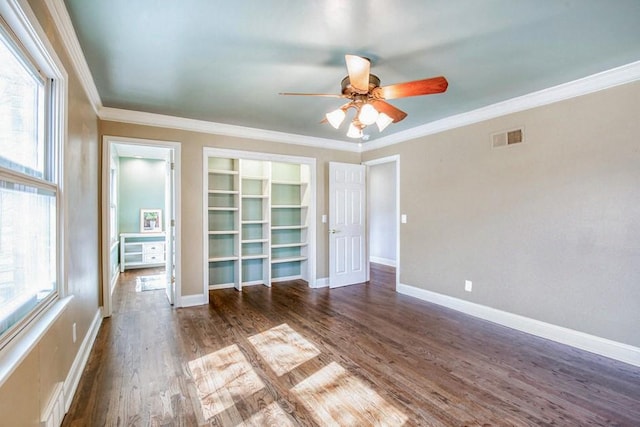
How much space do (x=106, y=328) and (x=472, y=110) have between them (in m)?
4.91

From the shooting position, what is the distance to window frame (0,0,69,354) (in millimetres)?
1273

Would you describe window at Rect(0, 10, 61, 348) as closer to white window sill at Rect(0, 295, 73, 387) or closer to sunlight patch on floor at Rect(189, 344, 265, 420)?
white window sill at Rect(0, 295, 73, 387)

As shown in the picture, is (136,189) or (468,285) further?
(136,189)

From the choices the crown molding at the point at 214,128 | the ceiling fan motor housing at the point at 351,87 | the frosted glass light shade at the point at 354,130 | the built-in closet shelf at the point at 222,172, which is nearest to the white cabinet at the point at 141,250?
the built-in closet shelf at the point at 222,172

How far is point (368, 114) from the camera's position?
8.09 ft

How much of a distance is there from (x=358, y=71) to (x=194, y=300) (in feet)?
11.7

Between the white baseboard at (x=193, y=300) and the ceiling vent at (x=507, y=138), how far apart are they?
4.22 metres

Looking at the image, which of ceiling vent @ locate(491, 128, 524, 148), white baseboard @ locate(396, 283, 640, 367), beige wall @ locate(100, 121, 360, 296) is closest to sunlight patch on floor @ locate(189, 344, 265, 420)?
beige wall @ locate(100, 121, 360, 296)

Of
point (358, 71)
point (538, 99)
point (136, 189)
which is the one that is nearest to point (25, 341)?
point (358, 71)

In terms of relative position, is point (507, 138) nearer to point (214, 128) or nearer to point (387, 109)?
point (387, 109)

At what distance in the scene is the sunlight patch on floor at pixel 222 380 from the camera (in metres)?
2.04

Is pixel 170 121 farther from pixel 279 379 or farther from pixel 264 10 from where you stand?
pixel 279 379

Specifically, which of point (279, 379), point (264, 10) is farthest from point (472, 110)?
point (279, 379)

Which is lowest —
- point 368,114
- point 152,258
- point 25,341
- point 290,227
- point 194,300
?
point 194,300
